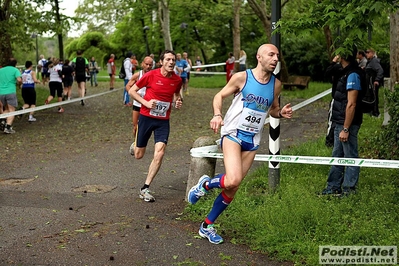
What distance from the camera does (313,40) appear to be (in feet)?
117

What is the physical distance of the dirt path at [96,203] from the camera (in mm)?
6398

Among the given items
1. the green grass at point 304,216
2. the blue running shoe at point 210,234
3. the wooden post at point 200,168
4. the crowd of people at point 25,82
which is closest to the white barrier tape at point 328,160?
the wooden post at point 200,168

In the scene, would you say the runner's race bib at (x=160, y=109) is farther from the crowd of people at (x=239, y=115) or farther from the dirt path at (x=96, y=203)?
the dirt path at (x=96, y=203)

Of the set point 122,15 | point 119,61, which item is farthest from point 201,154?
point 119,61

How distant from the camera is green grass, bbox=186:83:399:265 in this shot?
6457mm

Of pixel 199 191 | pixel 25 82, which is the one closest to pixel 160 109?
pixel 199 191

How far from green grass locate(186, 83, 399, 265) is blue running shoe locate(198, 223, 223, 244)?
199 mm

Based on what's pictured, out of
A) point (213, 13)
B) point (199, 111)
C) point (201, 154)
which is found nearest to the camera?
point (201, 154)

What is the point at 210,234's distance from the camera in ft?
22.3

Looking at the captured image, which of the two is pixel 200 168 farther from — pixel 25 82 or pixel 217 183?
pixel 25 82

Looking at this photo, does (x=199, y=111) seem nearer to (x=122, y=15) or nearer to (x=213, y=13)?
(x=213, y=13)

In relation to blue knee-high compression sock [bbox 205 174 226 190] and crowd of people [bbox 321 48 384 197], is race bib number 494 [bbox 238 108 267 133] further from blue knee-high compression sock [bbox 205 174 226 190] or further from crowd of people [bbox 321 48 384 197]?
crowd of people [bbox 321 48 384 197]

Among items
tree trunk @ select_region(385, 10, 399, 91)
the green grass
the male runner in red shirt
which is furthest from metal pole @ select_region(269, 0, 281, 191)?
tree trunk @ select_region(385, 10, 399, 91)

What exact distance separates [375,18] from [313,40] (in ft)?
98.0
